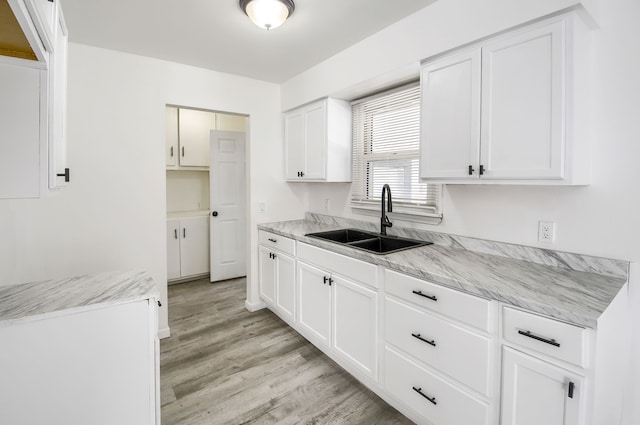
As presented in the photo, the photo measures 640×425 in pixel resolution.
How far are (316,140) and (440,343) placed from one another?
206 centimetres

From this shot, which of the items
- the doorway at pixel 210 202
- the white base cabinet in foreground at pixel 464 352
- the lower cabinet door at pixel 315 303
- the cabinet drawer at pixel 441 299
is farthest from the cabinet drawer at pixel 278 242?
the doorway at pixel 210 202

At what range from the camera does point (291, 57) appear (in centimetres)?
273

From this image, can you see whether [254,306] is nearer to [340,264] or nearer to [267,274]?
[267,274]

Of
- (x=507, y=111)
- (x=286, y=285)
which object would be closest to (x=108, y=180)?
(x=286, y=285)

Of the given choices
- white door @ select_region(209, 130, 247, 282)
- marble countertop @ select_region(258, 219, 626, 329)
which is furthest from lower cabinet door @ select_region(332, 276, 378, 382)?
white door @ select_region(209, 130, 247, 282)

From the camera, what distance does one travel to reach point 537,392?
1201 mm

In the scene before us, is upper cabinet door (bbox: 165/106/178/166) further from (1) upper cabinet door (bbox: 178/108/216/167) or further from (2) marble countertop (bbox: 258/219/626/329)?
(2) marble countertop (bbox: 258/219/626/329)

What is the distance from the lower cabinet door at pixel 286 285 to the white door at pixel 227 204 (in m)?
1.63

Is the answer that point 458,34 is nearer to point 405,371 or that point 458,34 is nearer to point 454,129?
point 454,129

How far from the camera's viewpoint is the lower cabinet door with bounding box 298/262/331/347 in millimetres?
2350

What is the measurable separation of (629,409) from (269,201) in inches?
118

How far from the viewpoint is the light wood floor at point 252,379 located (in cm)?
187

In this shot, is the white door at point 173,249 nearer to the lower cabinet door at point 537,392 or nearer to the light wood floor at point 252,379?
the light wood floor at point 252,379

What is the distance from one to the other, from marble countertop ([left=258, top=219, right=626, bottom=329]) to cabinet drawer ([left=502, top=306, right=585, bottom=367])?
1.3 inches
